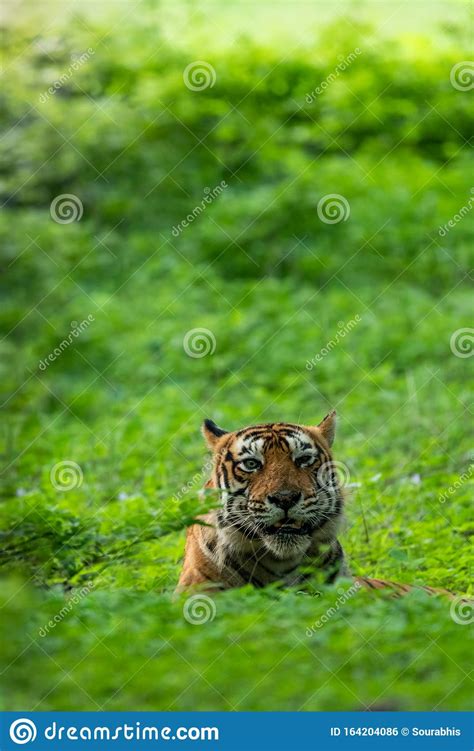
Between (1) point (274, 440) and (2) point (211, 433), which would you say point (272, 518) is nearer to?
(1) point (274, 440)

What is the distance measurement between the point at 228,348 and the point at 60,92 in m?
3.24

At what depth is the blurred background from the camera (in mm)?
4922

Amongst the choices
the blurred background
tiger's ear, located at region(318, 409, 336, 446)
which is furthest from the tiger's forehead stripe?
the blurred background

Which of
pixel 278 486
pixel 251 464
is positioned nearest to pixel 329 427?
pixel 251 464

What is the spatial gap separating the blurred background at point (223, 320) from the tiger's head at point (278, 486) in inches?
14.4

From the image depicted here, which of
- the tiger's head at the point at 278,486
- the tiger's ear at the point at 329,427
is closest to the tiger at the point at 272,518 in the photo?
the tiger's head at the point at 278,486

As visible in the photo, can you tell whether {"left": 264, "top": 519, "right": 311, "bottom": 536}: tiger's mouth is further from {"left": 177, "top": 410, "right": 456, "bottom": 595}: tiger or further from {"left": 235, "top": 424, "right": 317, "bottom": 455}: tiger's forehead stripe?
{"left": 235, "top": 424, "right": 317, "bottom": 455}: tiger's forehead stripe

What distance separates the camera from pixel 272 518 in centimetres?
572

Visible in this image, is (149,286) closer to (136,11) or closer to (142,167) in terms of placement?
(142,167)

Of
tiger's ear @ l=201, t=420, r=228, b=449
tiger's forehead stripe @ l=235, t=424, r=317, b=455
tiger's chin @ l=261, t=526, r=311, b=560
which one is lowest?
tiger's chin @ l=261, t=526, r=311, b=560

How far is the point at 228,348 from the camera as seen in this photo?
10.9 metres

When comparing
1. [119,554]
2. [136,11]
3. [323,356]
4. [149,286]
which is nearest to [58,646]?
[119,554]

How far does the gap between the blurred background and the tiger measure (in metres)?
0.35

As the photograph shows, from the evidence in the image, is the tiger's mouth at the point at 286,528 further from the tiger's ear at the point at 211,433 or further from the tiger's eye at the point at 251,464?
the tiger's ear at the point at 211,433
